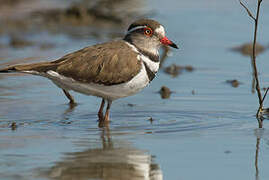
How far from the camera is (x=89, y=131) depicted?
6.66 m

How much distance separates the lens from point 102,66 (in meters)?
7.00

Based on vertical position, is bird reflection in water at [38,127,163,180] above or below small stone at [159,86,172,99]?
above

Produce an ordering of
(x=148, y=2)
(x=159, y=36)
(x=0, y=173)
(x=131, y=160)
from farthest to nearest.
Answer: (x=148, y=2) < (x=159, y=36) < (x=131, y=160) < (x=0, y=173)

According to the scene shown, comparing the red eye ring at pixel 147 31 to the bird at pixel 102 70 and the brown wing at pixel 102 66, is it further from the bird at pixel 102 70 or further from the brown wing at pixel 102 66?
the brown wing at pixel 102 66

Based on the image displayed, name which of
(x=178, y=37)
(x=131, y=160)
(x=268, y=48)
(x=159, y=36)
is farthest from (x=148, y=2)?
(x=131, y=160)

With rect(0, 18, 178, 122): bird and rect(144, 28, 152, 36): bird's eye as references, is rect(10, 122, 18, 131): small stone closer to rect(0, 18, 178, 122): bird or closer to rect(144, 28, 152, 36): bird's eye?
rect(0, 18, 178, 122): bird

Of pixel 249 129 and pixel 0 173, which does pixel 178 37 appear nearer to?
pixel 249 129

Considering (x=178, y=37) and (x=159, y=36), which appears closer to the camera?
(x=159, y=36)

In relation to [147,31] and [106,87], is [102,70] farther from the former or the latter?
[147,31]

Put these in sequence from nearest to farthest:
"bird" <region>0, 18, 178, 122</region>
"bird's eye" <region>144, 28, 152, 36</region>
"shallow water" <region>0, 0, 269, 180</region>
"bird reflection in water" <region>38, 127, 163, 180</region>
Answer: "bird reflection in water" <region>38, 127, 163, 180</region> → "shallow water" <region>0, 0, 269, 180</region> → "bird" <region>0, 18, 178, 122</region> → "bird's eye" <region>144, 28, 152, 36</region>

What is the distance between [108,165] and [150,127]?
→ 4.83 ft

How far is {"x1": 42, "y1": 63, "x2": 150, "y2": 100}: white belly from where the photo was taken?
6.95 metres

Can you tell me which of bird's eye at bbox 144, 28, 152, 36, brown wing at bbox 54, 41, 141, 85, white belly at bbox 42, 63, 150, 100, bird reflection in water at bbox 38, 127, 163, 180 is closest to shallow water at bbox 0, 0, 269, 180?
bird reflection in water at bbox 38, 127, 163, 180

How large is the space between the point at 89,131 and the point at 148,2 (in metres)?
8.67
